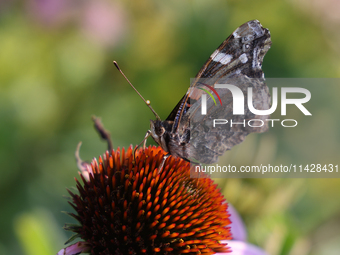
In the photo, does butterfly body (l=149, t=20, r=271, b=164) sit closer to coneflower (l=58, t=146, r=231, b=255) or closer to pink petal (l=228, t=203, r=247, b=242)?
coneflower (l=58, t=146, r=231, b=255)

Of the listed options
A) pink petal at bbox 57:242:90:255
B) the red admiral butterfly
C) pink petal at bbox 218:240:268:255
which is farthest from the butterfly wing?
pink petal at bbox 57:242:90:255

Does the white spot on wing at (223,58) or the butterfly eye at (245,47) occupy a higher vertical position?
the butterfly eye at (245,47)

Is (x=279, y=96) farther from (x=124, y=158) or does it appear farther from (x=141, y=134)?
(x=124, y=158)

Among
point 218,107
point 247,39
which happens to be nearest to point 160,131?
point 218,107

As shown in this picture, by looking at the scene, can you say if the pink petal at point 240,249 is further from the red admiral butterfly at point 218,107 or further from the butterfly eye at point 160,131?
the butterfly eye at point 160,131

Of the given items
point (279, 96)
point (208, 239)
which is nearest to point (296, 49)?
point (279, 96)

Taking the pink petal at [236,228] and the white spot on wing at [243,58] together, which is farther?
the pink petal at [236,228]

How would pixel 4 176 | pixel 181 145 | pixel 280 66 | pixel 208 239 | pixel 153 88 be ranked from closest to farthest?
pixel 208 239
pixel 181 145
pixel 4 176
pixel 153 88
pixel 280 66

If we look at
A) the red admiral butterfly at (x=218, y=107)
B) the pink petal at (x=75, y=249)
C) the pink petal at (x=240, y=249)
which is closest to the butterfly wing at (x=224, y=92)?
the red admiral butterfly at (x=218, y=107)
